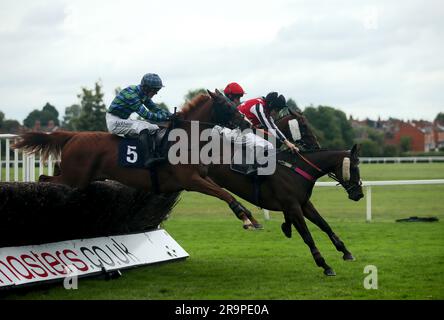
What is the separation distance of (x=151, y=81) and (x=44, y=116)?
95.7 metres

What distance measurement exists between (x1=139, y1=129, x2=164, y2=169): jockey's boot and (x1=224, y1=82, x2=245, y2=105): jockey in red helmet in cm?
105

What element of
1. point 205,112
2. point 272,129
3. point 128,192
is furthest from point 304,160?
point 128,192

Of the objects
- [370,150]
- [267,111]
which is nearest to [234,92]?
[267,111]

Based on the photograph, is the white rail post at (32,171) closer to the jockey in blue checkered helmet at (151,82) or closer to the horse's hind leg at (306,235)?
the jockey in blue checkered helmet at (151,82)

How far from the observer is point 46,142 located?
827 centimetres

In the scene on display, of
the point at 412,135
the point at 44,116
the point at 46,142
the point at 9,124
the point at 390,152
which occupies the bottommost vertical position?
the point at 390,152

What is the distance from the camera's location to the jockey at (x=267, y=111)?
841 centimetres

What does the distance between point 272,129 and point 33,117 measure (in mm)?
95784

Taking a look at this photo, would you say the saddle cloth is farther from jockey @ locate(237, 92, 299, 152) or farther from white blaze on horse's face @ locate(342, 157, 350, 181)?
white blaze on horse's face @ locate(342, 157, 350, 181)

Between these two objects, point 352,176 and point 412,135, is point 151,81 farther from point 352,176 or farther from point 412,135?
point 412,135

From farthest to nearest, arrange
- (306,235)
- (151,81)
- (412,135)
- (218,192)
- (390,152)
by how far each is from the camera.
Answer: (412,135) → (390,152) → (306,235) → (151,81) → (218,192)

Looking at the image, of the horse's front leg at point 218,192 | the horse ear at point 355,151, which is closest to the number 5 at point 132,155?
the horse's front leg at point 218,192

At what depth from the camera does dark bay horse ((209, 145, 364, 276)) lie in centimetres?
812
